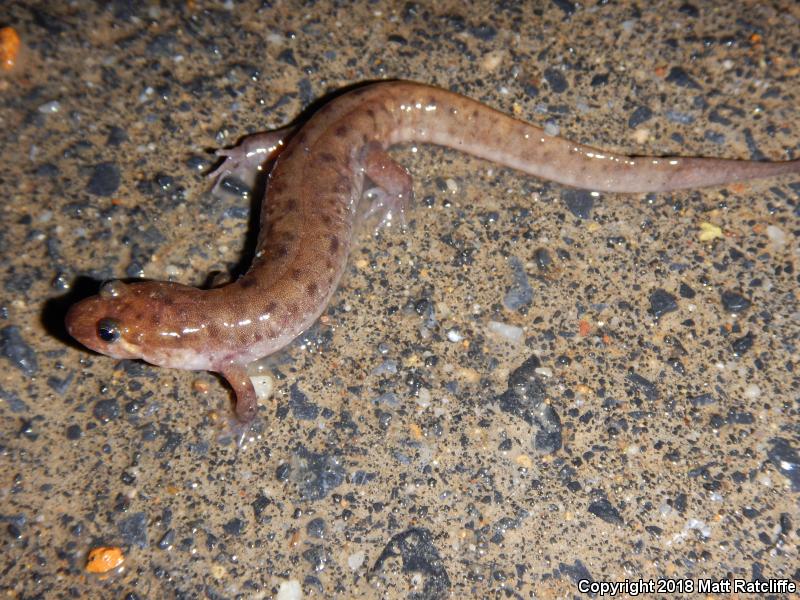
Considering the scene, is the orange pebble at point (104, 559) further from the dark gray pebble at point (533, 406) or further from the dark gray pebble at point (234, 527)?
the dark gray pebble at point (533, 406)

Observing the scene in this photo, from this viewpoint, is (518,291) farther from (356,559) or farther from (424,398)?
(356,559)

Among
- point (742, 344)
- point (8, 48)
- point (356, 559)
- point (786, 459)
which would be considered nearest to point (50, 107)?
point (8, 48)

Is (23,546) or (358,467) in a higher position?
(358,467)

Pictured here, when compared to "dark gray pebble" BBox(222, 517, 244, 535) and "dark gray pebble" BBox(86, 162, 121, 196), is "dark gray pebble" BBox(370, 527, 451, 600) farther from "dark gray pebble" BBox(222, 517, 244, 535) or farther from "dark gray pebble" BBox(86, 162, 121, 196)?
"dark gray pebble" BBox(86, 162, 121, 196)

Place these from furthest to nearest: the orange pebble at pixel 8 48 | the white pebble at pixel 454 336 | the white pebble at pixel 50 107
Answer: the orange pebble at pixel 8 48
the white pebble at pixel 50 107
the white pebble at pixel 454 336

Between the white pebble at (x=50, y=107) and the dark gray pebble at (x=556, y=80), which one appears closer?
the white pebble at (x=50, y=107)

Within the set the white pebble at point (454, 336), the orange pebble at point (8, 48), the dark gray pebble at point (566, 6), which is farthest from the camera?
the dark gray pebble at point (566, 6)

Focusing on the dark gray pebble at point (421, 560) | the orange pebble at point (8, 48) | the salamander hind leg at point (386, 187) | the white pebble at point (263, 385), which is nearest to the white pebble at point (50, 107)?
the orange pebble at point (8, 48)

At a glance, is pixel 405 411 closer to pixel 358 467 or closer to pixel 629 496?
pixel 358 467

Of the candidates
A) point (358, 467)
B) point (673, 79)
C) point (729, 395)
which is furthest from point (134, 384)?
point (673, 79)
